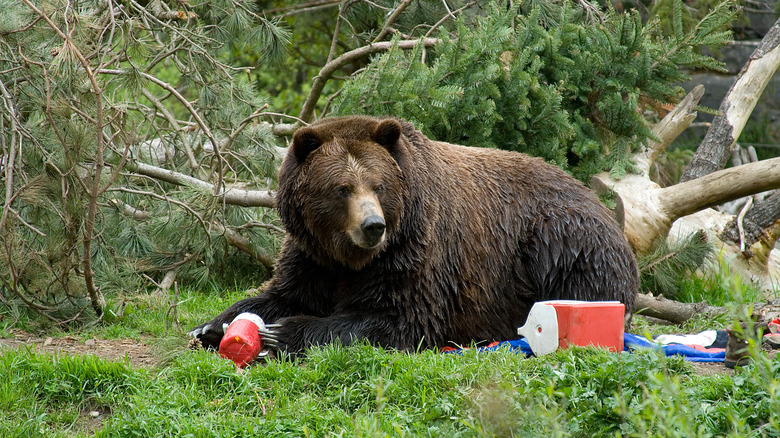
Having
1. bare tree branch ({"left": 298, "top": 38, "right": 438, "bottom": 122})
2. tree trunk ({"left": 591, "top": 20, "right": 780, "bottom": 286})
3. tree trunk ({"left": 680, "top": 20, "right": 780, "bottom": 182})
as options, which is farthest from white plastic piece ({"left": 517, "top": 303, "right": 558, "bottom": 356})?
tree trunk ({"left": 680, "top": 20, "right": 780, "bottom": 182})

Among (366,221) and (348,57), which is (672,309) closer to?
(366,221)

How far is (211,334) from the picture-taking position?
16.3 feet

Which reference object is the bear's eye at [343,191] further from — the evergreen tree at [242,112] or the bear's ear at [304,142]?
the evergreen tree at [242,112]

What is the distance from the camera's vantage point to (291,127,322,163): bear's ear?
472 centimetres

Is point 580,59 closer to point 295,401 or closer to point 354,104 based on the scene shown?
point 354,104

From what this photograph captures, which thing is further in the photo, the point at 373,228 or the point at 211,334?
the point at 211,334

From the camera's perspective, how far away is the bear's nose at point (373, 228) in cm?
439

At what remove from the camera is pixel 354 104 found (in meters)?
6.91

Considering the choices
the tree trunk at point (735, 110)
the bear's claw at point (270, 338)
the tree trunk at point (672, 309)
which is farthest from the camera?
the tree trunk at point (735, 110)

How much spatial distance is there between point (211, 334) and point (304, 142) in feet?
A: 4.61

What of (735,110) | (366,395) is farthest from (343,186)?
(735,110)

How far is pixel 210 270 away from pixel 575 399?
4581mm

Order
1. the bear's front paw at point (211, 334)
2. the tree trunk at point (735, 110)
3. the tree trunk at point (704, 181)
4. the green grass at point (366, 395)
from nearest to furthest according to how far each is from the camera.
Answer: the green grass at point (366, 395)
the bear's front paw at point (211, 334)
the tree trunk at point (704, 181)
the tree trunk at point (735, 110)

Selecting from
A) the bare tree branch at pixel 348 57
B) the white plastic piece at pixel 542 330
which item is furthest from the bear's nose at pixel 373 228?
the bare tree branch at pixel 348 57
